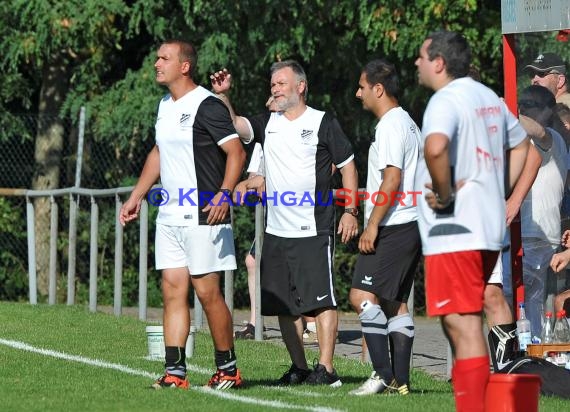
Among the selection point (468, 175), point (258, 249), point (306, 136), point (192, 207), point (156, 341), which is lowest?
point (156, 341)

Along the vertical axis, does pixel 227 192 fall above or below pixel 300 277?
above

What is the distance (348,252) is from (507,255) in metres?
8.24

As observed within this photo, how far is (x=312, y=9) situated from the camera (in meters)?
18.3

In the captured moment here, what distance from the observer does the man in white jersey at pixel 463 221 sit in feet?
22.8

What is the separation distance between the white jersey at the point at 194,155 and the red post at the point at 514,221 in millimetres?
2264

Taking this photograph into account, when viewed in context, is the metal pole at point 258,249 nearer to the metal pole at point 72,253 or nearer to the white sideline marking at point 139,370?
the white sideline marking at point 139,370

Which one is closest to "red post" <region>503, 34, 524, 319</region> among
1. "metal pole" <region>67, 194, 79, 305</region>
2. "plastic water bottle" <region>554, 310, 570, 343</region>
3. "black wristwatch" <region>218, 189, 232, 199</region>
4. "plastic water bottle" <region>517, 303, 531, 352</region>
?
"plastic water bottle" <region>517, 303, 531, 352</region>

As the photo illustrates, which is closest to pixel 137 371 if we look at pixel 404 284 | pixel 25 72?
pixel 404 284

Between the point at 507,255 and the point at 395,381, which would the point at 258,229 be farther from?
the point at 395,381

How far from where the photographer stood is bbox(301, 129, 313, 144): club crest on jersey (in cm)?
965

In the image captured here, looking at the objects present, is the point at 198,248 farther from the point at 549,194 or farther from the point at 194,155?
the point at 549,194

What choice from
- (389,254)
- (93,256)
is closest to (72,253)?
(93,256)

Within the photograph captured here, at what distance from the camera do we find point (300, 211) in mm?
9672

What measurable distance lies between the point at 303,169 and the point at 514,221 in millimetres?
1656
